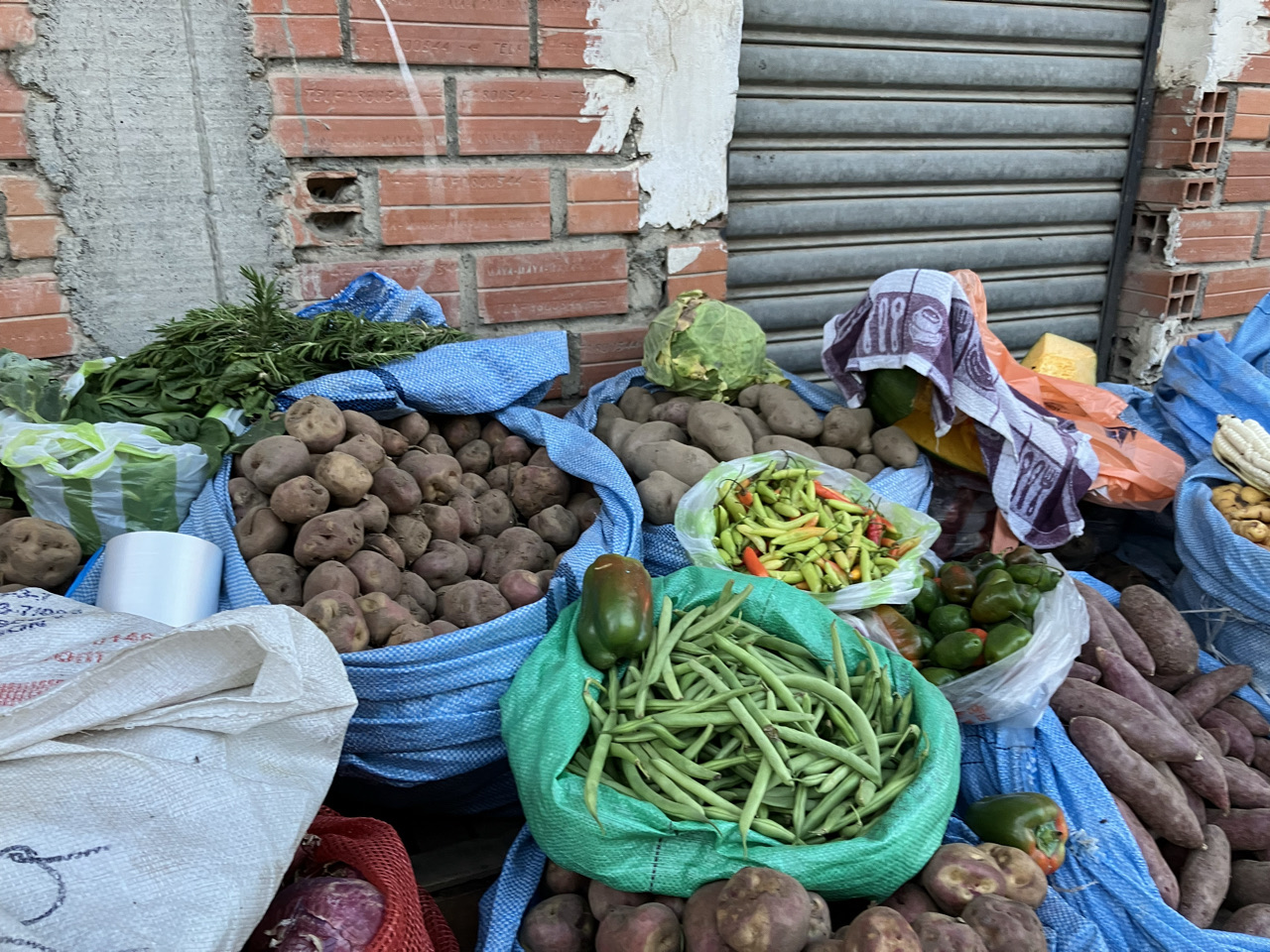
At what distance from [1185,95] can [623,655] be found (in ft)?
13.5

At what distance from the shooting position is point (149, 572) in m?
2.01

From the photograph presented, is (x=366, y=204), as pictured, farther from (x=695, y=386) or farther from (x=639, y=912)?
(x=639, y=912)

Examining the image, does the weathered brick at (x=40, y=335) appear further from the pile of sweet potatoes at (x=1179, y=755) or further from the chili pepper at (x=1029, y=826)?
the pile of sweet potatoes at (x=1179, y=755)

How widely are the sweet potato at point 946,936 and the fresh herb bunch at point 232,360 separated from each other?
2.04m

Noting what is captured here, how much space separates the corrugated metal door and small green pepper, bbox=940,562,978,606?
162 cm

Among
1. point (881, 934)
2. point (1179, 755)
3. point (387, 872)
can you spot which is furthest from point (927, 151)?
point (387, 872)

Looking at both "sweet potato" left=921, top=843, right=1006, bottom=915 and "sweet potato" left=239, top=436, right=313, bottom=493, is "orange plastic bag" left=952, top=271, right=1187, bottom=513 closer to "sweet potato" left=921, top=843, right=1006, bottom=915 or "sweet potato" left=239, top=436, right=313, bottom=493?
"sweet potato" left=921, top=843, right=1006, bottom=915

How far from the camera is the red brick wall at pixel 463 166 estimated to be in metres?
2.87

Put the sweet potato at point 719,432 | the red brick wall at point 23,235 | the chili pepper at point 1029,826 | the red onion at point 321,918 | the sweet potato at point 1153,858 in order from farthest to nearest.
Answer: the sweet potato at point 719,432
the red brick wall at point 23,235
the sweet potato at point 1153,858
the chili pepper at point 1029,826
the red onion at point 321,918

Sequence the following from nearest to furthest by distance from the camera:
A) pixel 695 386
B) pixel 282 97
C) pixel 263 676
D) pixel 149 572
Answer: pixel 263 676 < pixel 149 572 < pixel 282 97 < pixel 695 386

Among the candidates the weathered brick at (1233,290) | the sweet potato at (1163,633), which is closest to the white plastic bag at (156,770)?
the sweet potato at (1163,633)

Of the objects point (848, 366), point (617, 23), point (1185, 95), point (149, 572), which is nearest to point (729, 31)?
point (617, 23)

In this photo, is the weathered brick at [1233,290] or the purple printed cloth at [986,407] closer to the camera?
the purple printed cloth at [986,407]

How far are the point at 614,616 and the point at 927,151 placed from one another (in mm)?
2998
